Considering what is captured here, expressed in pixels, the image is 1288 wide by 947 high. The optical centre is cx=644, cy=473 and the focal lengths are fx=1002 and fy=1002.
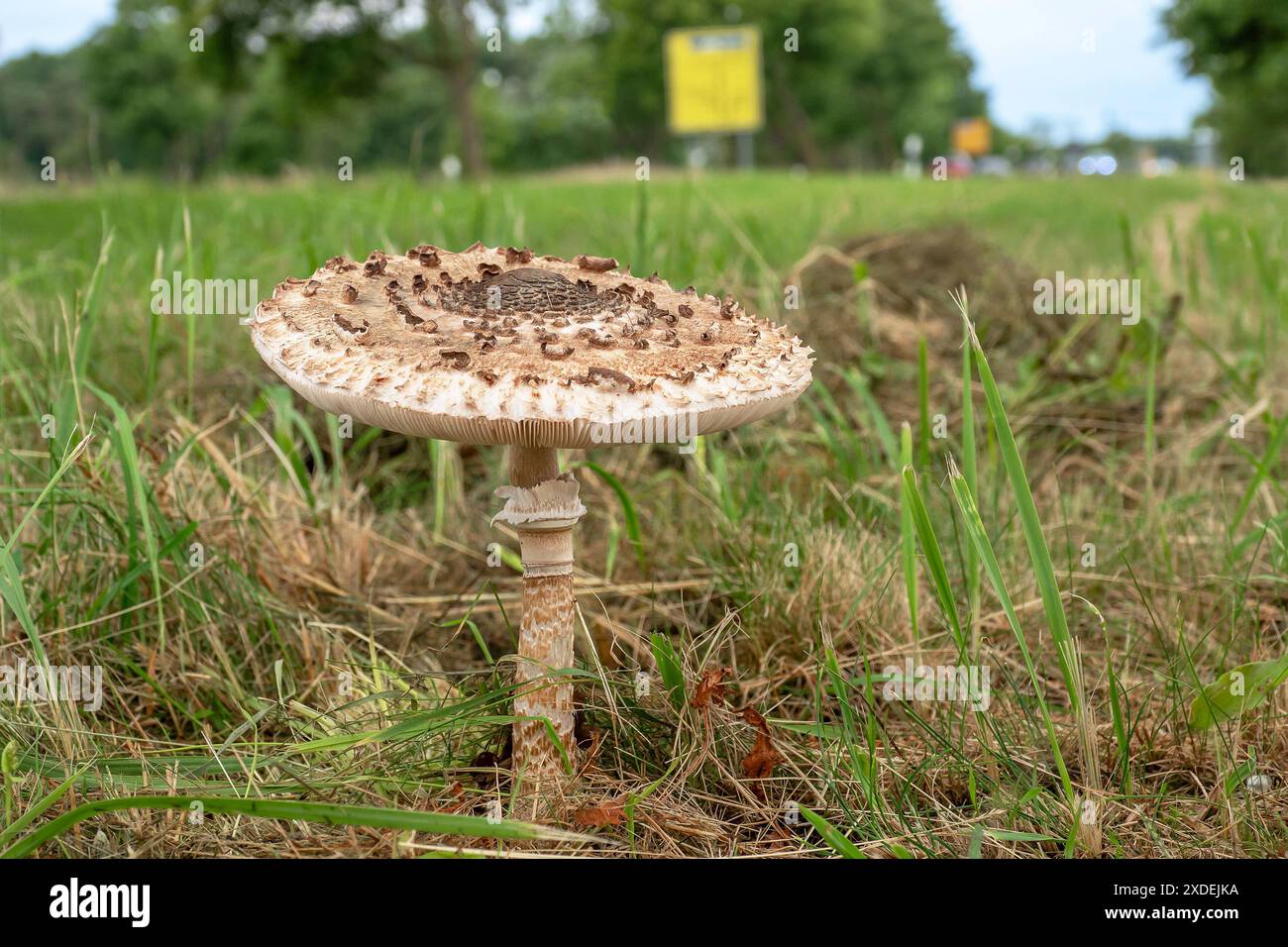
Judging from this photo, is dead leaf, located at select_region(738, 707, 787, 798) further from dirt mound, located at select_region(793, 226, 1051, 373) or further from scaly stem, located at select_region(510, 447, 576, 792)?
dirt mound, located at select_region(793, 226, 1051, 373)

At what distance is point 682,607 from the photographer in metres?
3.02

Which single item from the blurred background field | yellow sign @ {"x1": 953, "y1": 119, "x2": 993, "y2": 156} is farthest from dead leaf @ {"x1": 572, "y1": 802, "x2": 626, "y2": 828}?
yellow sign @ {"x1": 953, "y1": 119, "x2": 993, "y2": 156}

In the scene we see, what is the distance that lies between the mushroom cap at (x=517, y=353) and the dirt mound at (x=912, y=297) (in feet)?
7.39

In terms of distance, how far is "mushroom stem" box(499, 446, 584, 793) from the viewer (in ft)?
7.30

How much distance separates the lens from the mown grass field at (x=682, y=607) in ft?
6.93

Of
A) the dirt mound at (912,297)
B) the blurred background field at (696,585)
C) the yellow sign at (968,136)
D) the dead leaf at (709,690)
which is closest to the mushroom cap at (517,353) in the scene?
the blurred background field at (696,585)

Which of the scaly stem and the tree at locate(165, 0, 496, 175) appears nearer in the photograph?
the scaly stem

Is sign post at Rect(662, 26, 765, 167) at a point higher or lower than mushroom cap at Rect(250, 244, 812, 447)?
higher

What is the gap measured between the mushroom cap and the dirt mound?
2.25 m

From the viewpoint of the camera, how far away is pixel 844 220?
7.43 m

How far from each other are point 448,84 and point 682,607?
94.1ft

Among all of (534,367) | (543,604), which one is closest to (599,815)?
(543,604)

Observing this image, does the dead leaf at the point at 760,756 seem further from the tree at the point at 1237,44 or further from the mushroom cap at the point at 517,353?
the tree at the point at 1237,44

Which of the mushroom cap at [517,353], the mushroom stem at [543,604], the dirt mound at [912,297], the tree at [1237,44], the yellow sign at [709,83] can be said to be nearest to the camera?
the mushroom cap at [517,353]
